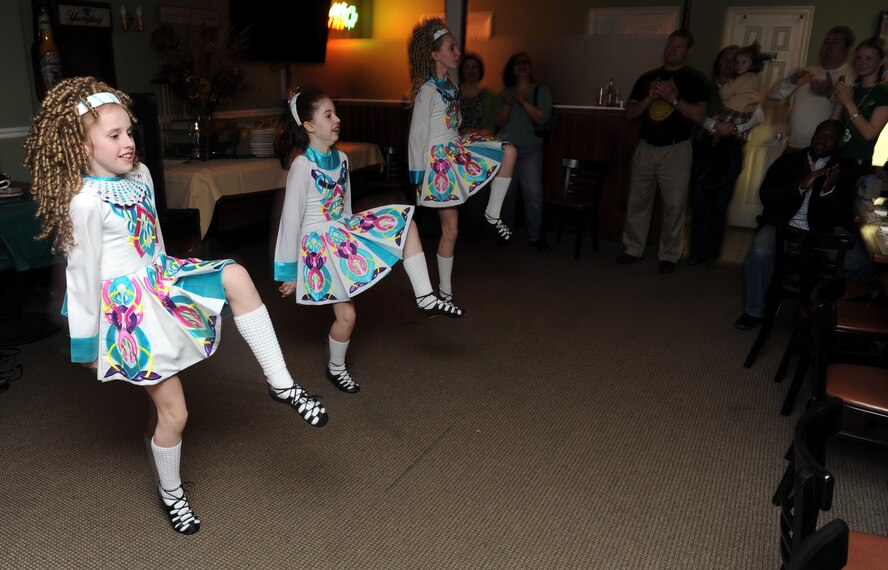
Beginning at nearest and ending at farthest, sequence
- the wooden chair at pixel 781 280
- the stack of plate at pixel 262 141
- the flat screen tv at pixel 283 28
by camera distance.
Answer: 1. the wooden chair at pixel 781 280
2. the stack of plate at pixel 262 141
3. the flat screen tv at pixel 283 28

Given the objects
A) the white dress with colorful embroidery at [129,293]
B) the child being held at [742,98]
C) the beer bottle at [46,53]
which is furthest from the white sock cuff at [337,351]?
the child being held at [742,98]

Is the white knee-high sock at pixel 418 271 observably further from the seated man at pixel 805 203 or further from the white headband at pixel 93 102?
the seated man at pixel 805 203

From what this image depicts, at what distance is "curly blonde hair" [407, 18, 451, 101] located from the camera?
11.4ft

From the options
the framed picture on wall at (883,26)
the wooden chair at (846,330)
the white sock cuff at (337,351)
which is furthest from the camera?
the framed picture on wall at (883,26)

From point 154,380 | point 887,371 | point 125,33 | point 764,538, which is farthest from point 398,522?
point 125,33

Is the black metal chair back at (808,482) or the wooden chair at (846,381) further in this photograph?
the wooden chair at (846,381)

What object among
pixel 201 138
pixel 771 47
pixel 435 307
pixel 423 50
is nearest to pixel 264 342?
pixel 435 307

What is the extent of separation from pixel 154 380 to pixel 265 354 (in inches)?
12.4

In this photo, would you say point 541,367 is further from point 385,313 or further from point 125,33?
point 125,33

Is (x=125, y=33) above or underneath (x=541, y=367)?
above

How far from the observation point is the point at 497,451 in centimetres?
273

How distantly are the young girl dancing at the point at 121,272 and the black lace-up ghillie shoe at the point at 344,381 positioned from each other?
1131 millimetres

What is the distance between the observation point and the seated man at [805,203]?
3713mm

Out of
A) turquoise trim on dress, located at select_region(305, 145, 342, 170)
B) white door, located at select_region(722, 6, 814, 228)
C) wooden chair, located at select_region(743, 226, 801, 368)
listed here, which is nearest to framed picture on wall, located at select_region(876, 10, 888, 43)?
white door, located at select_region(722, 6, 814, 228)
